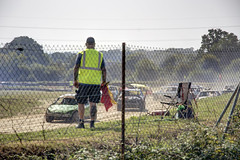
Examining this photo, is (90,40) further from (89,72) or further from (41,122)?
(41,122)

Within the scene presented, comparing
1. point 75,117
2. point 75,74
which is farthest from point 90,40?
point 75,117

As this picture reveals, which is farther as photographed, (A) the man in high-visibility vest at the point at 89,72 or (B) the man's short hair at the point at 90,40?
(B) the man's short hair at the point at 90,40

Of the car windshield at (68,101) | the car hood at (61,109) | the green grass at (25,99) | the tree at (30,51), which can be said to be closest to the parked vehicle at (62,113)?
the car hood at (61,109)

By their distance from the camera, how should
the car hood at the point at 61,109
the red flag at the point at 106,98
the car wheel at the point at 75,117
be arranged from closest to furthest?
the red flag at the point at 106,98, the car wheel at the point at 75,117, the car hood at the point at 61,109

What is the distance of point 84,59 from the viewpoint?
7.22 metres

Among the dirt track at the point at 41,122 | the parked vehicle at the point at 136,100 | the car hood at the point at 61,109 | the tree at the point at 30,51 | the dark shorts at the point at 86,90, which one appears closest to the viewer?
the tree at the point at 30,51

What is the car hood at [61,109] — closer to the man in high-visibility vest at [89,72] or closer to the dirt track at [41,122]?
the dirt track at [41,122]

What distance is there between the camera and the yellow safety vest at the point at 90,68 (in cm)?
723

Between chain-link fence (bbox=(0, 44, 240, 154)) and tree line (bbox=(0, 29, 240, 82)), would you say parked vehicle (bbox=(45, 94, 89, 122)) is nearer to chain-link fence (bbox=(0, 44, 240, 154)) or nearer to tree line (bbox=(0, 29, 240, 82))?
chain-link fence (bbox=(0, 44, 240, 154))

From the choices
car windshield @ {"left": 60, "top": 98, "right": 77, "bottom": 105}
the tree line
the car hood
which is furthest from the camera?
car windshield @ {"left": 60, "top": 98, "right": 77, "bottom": 105}

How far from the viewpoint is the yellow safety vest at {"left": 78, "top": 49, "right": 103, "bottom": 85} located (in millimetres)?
7234

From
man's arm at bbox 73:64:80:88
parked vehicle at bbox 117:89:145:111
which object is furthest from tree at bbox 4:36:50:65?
parked vehicle at bbox 117:89:145:111

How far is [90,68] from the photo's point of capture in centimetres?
730

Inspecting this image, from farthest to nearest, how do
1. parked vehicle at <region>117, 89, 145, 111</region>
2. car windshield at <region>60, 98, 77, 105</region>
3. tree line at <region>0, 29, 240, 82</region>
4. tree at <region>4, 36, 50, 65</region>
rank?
car windshield at <region>60, 98, 77, 105</region>
parked vehicle at <region>117, 89, 145, 111</region>
tree line at <region>0, 29, 240, 82</region>
tree at <region>4, 36, 50, 65</region>
